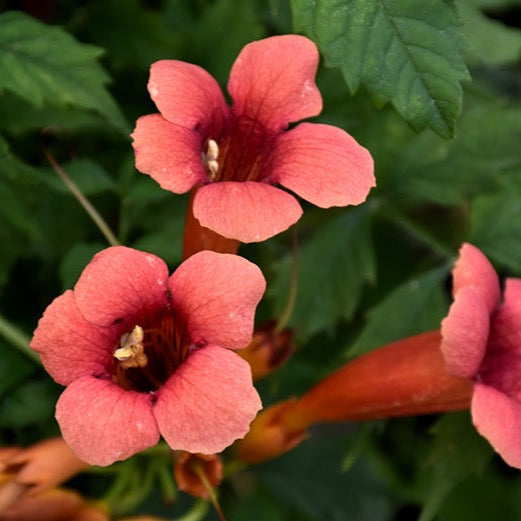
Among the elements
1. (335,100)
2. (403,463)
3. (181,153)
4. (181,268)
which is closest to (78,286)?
(181,268)

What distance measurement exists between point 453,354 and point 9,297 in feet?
3.69

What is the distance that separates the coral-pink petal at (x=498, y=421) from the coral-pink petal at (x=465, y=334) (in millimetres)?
45

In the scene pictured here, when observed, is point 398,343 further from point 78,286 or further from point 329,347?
point 329,347

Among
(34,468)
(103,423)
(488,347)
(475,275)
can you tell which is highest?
(103,423)

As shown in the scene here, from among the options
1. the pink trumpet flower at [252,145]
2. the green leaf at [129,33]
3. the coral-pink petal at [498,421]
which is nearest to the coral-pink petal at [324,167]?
the pink trumpet flower at [252,145]

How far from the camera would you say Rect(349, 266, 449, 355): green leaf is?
201 cm

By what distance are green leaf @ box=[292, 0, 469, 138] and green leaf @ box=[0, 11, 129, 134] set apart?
1.46 feet

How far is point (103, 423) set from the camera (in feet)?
4.39

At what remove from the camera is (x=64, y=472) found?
174 centimetres

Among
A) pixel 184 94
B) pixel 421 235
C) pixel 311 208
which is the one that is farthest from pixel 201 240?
pixel 311 208

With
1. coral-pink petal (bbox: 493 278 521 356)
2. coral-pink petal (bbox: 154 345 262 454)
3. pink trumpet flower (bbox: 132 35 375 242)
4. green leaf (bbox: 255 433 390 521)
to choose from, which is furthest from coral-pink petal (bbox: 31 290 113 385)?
green leaf (bbox: 255 433 390 521)

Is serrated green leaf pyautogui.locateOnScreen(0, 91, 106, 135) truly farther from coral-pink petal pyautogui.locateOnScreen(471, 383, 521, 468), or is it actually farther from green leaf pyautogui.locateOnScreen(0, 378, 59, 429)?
coral-pink petal pyautogui.locateOnScreen(471, 383, 521, 468)

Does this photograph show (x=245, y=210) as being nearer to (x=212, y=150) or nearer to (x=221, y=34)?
(x=212, y=150)

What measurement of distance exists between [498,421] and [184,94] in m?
0.74
